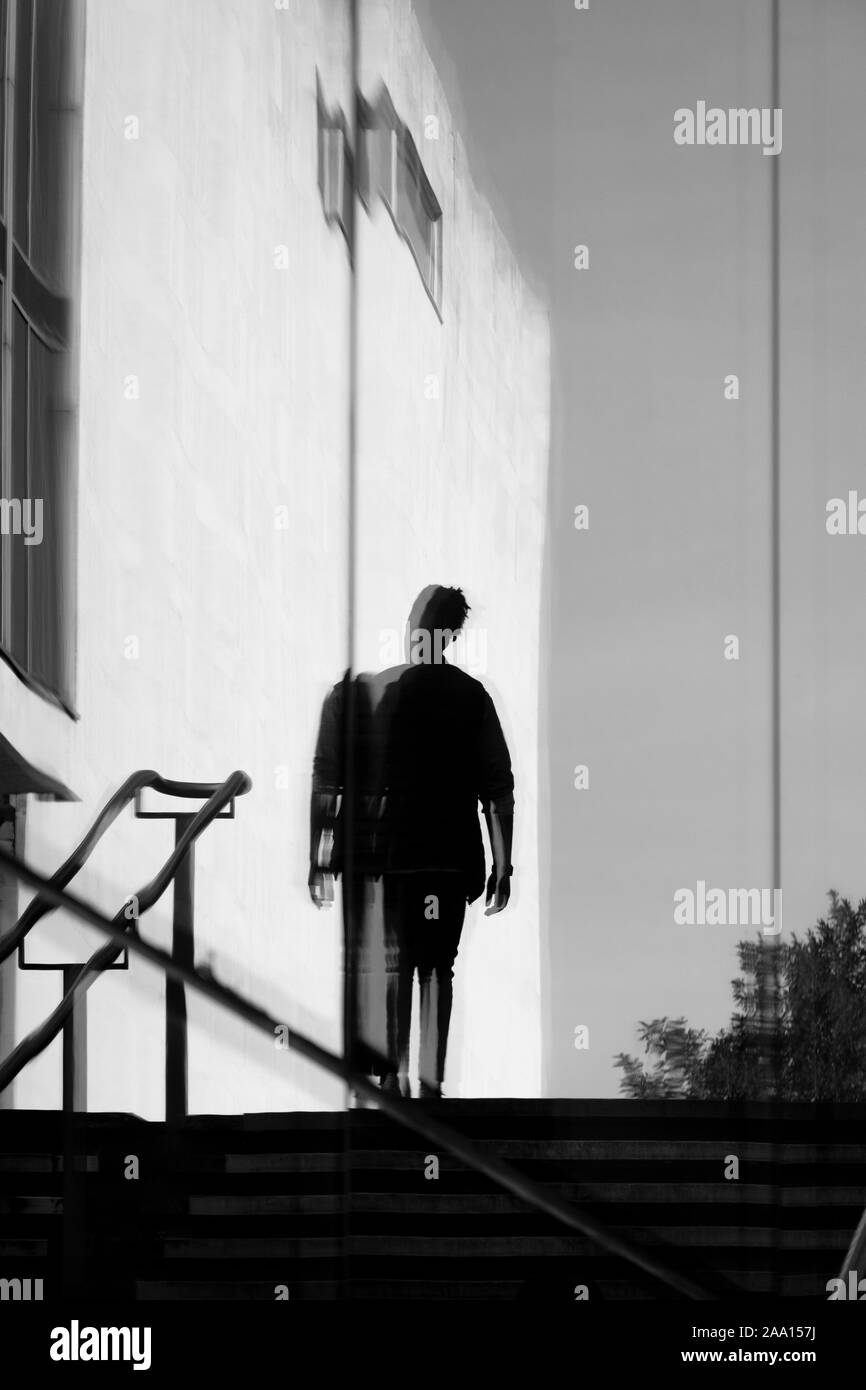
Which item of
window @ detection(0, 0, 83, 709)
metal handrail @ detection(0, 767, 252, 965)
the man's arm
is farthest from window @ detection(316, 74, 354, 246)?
metal handrail @ detection(0, 767, 252, 965)

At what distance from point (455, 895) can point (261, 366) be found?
4.65 feet

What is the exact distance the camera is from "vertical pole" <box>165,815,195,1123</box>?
3820mm

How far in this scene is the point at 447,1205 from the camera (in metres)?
3.78

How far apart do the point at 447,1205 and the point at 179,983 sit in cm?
86

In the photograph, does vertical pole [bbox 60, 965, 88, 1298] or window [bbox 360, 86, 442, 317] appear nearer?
vertical pole [bbox 60, 965, 88, 1298]

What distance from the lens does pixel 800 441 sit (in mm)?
3855

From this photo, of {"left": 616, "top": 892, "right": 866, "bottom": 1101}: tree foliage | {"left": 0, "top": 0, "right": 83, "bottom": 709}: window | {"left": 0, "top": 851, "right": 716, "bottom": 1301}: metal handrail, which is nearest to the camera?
{"left": 0, "top": 851, "right": 716, "bottom": 1301}: metal handrail

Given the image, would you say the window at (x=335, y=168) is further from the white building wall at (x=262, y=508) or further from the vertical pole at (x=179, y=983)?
the vertical pole at (x=179, y=983)

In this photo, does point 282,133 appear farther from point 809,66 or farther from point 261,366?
point 809,66

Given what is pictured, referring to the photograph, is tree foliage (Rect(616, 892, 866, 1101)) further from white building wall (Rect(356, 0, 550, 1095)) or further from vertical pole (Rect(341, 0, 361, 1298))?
vertical pole (Rect(341, 0, 361, 1298))

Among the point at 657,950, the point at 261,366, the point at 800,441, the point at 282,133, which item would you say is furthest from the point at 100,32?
the point at 657,950

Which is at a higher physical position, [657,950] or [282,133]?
[282,133]
